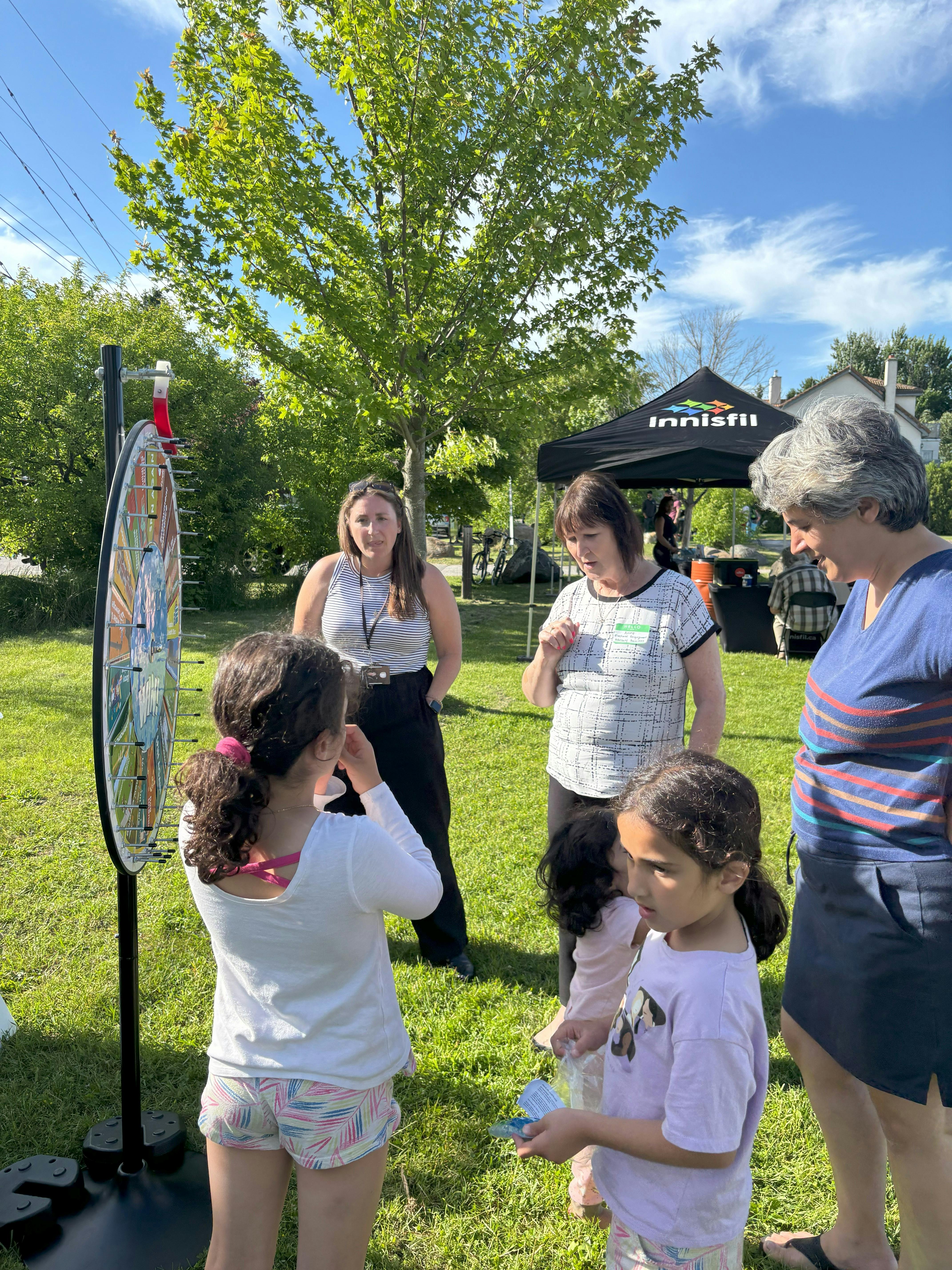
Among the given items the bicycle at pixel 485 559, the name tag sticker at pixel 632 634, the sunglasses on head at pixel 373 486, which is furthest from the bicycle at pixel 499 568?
the name tag sticker at pixel 632 634

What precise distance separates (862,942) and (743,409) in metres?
7.84

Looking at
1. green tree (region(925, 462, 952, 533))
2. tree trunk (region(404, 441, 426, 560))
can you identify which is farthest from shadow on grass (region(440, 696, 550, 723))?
green tree (region(925, 462, 952, 533))

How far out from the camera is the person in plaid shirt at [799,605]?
9.34m

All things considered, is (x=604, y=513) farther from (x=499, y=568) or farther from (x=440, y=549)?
(x=440, y=549)

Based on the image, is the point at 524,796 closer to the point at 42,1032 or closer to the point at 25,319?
the point at 42,1032

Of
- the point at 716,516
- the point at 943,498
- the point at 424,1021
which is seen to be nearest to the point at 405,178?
the point at 424,1021

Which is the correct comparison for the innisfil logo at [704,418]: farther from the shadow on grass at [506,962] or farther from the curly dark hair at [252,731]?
the curly dark hair at [252,731]

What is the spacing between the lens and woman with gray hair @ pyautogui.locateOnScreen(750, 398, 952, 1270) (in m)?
1.53

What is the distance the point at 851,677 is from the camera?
5.33 ft

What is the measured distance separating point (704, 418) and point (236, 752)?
7.92 m

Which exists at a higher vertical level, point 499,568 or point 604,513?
point 499,568

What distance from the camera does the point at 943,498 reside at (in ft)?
135

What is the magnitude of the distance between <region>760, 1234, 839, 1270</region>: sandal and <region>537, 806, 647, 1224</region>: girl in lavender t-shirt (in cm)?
55

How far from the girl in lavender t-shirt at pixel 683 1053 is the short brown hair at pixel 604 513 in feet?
3.94
